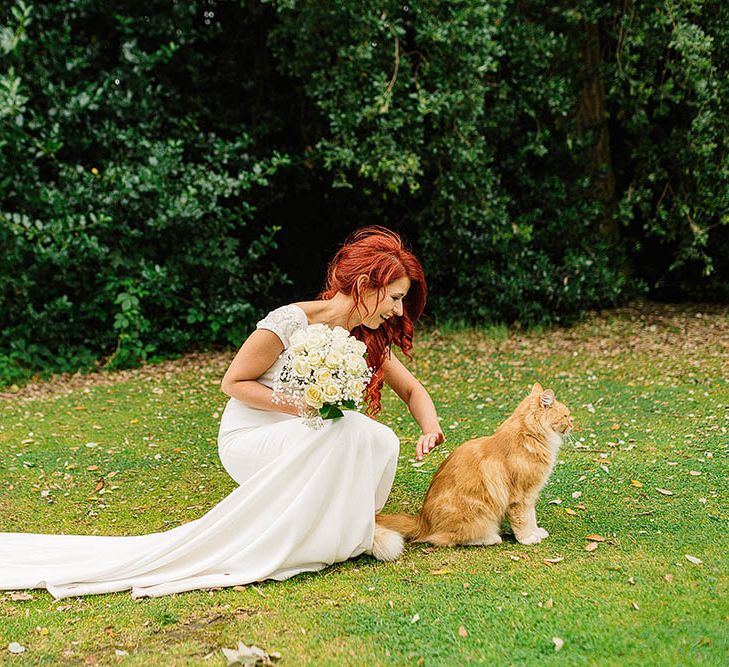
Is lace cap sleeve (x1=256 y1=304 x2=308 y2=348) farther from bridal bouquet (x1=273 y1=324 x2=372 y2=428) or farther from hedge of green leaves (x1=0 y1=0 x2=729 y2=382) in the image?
hedge of green leaves (x1=0 y1=0 x2=729 y2=382)

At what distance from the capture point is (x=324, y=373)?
4059 millimetres

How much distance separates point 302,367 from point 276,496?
71cm

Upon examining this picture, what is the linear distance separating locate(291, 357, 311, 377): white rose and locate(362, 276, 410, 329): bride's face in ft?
1.94

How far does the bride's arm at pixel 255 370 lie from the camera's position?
14.7 ft

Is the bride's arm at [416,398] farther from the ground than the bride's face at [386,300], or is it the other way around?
the bride's face at [386,300]

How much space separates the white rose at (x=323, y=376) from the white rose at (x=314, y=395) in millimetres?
29

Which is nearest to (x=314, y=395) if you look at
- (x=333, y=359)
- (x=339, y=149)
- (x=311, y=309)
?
(x=333, y=359)

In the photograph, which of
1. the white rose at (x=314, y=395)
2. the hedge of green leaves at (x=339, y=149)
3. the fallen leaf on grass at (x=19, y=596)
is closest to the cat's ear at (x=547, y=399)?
the white rose at (x=314, y=395)

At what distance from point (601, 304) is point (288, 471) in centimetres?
893

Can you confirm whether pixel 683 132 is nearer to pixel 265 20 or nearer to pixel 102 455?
pixel 265 20

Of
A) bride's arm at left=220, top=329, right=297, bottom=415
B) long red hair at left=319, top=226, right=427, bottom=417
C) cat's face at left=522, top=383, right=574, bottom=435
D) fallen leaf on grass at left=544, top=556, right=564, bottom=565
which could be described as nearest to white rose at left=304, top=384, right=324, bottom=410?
bride's arm at left=220, top=329, right=297, bottom=415

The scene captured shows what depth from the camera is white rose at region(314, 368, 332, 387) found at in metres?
4.05

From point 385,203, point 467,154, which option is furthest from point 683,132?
point 385,203

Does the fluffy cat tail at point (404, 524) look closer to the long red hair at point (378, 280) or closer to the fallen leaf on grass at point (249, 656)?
the long red hair at point (378, 280)
